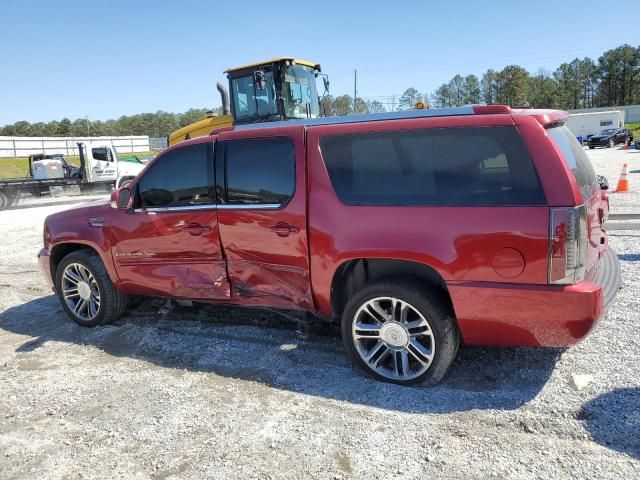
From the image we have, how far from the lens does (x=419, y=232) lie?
331cm

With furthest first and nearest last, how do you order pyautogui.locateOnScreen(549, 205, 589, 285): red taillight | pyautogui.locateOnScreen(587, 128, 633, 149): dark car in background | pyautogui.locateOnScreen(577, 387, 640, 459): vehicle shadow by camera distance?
pyautogui.locateOnScreen(587, 128, 633, 149): dark car in background
pyautogui.locateOnScreen(549, 205, 589, 285): red taillight
pyautogui.locateOnScreen(577, 387, 640, 459): vehicle shadow

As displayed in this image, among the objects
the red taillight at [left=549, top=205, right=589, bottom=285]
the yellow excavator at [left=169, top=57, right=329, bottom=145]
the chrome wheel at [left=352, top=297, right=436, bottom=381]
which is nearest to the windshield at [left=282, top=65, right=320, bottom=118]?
the yellow excavator at [left=169, top=57, right=329, bottom=145]

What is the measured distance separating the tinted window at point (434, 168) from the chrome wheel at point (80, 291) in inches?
118

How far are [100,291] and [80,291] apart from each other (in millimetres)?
306

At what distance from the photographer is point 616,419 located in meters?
2.96

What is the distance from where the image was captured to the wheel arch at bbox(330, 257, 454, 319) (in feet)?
11.6

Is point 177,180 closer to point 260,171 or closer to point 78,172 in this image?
point 260,171

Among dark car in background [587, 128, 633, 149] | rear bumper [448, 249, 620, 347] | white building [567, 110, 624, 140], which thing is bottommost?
rear bumper [448, 249, 620, 347]

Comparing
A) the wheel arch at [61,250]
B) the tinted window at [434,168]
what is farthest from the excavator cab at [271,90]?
the tinted window at [434,168]

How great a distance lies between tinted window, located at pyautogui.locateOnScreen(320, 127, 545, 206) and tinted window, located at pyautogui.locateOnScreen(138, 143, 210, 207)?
124 cm

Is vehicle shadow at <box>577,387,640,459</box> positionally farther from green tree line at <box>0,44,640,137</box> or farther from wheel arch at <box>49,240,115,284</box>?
green tree line at <box>0,44,640,137</box>

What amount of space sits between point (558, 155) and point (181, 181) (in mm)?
3059

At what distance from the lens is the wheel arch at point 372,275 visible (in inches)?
139

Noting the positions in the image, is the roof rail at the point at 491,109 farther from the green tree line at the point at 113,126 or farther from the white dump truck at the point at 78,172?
the green tree line at the point at 113,126
